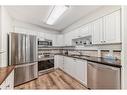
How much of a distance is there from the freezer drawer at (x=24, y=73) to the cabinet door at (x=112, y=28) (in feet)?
8.49

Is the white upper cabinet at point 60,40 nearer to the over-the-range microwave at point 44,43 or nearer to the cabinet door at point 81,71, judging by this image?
the over-the-range microwave at point 44,43

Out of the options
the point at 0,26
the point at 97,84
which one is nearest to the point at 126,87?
the point at 97,84

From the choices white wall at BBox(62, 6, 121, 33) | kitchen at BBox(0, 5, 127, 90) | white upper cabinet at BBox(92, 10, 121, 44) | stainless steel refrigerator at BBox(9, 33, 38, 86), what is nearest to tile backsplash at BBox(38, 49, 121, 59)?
kitchen at BBox(0, 5, 127, 90)

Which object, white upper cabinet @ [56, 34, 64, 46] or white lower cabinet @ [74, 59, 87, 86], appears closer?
white lower cabinet @ [74, 59, 87, 86]

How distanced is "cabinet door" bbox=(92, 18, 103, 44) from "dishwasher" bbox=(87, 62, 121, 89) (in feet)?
2.54

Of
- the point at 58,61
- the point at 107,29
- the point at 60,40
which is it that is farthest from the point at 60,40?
the point at 107,29

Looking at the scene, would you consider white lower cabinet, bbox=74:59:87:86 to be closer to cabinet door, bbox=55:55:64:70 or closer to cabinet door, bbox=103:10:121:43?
cabinet door, bbox=103:10:121:43

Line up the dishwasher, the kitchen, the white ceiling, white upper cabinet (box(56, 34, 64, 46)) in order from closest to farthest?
the dishwasher < the kitchen < the white ceiling < white upper cabinet (box(56, 34, 64, 46))

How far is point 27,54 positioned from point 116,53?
107 inches

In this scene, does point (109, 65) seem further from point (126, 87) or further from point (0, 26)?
point (0, 26)

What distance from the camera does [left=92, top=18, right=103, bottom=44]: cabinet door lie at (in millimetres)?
2856

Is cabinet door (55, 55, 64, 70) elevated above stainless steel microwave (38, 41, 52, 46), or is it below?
below

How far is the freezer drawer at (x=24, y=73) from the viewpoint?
306cm

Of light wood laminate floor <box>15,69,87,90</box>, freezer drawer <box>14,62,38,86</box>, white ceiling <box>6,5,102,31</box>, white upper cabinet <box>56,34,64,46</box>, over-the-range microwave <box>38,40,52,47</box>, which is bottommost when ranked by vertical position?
light wood laminate floor <box>15,69,87,90</box>
